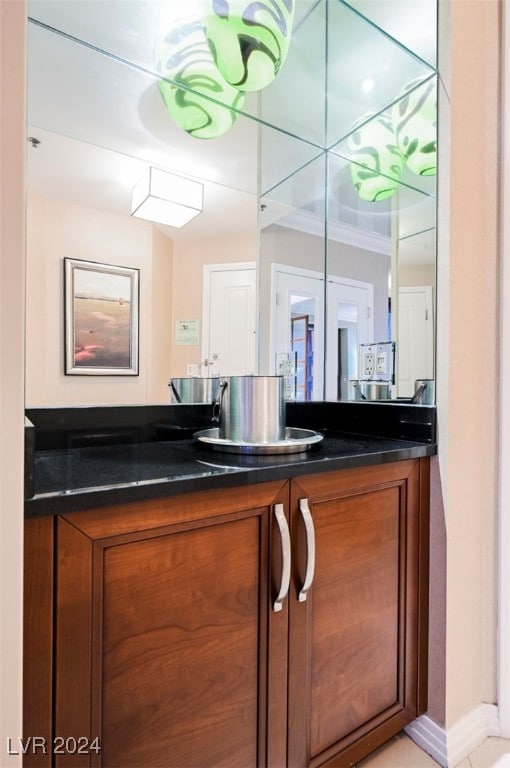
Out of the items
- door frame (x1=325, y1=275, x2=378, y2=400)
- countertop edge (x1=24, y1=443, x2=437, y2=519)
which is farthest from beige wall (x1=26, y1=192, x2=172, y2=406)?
door frame (x1=325, y1=275, x2=378, y2=400)

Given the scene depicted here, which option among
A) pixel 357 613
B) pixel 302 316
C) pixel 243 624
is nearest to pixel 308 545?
pixel 243 624

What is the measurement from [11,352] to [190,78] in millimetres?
1260

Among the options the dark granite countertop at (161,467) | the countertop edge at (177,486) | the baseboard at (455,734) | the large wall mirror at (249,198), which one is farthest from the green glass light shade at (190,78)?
the baseboard at (455,734)

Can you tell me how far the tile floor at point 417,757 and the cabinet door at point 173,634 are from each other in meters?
0.50

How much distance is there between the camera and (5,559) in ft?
1.83

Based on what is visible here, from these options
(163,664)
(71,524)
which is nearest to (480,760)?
(163,664)

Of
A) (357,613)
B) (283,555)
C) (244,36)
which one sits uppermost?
(244,36)

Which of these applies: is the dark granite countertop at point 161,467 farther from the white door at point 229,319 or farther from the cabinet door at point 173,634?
the white door at point 229,319

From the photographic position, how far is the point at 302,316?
1.80 m

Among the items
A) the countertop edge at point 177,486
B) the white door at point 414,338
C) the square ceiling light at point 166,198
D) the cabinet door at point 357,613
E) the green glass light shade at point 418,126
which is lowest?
the cabinet door at point 357,613

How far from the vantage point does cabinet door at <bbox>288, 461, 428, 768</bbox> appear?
0.95m

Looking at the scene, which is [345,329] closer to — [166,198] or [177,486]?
[166,198]

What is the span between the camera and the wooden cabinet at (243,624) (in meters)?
0.68

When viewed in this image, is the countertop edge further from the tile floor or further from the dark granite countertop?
the tile floor
